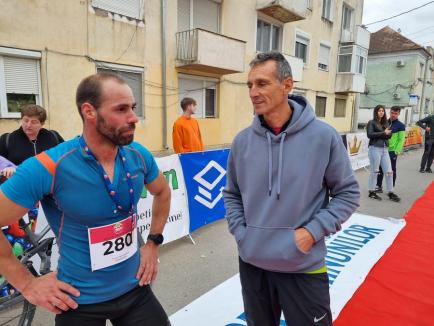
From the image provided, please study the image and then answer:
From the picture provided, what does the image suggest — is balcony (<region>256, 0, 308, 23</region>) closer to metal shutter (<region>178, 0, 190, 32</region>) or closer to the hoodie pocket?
metal shutter (<region>178, 0, 190, 32</region>)

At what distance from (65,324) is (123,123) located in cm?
99

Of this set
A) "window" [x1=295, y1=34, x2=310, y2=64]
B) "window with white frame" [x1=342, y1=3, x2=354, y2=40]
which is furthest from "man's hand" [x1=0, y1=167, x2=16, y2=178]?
"window with white frame" [x1=342, y1=3, x2=354, y2=40]

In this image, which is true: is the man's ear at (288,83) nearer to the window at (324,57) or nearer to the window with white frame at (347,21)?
the window at (324,57)

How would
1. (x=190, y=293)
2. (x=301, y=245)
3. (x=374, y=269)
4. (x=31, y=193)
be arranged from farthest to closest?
(x=374, y=269), (x=190, y=293), (x=301, y=245), (x=31, y=193)

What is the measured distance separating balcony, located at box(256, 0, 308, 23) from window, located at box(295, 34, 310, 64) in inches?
67.4

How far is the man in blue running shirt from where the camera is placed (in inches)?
53.5

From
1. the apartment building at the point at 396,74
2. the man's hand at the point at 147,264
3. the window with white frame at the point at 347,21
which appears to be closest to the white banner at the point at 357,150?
the man's hand at the point at 147,264

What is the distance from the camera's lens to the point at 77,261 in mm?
1509

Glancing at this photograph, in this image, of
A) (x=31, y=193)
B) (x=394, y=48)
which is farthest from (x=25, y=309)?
(x=394, y=48)

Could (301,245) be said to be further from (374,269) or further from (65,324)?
(374,269)

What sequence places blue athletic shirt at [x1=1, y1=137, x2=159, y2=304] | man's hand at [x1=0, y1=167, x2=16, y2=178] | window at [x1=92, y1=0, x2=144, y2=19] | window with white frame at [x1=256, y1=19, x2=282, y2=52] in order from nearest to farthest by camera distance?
1. blue athletic shirt at [x1=1, y1=137, x2=159, y2=304]
2. man's hand at [x1=0, y1=167, x2=16, y2=178]
3. window at [x1=92, y1=0, x2=144, y2=19]
4. window with white frame at [x1=256, y1=19, x2=282, y2=52]

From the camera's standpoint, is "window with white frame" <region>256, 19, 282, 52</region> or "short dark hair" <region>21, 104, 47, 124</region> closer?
"short dark hair" <region>21, 104, 47, 124</region>

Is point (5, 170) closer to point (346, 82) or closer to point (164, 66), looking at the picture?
point (164, 66)

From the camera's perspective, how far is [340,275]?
3.48 metres
